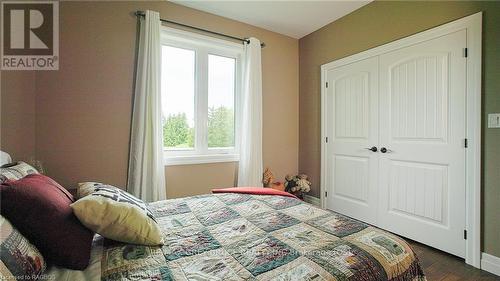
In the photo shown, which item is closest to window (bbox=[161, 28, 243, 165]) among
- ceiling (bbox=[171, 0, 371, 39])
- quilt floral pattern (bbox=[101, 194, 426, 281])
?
ceiling (bbox=[171, 0, 371, 39])

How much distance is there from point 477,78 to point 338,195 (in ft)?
6.19

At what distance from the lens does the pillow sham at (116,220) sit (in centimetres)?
94

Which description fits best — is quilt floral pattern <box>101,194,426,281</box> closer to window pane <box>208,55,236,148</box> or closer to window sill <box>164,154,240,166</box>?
window sill <box>164,154,240,166</box>

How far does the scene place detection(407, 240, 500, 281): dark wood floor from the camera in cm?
177

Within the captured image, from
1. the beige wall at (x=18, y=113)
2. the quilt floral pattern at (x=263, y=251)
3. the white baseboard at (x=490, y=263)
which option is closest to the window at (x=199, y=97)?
the beige wall at (x=18, y=113)

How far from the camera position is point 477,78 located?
6.12 ft

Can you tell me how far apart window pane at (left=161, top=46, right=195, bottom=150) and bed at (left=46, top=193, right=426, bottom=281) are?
1441 millimetres

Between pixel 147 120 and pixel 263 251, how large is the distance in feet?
Result: 6.31

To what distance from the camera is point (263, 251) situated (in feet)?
3.21

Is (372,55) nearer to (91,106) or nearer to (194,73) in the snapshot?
(194,73)

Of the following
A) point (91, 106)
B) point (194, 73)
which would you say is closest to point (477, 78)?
point (194, 73)

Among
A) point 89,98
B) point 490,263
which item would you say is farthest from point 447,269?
point 89,98

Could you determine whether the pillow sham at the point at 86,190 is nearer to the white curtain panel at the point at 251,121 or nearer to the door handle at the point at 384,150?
the white curtain panel at the point at 251,121

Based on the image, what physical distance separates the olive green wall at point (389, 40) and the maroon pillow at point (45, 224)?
8.95 feet
